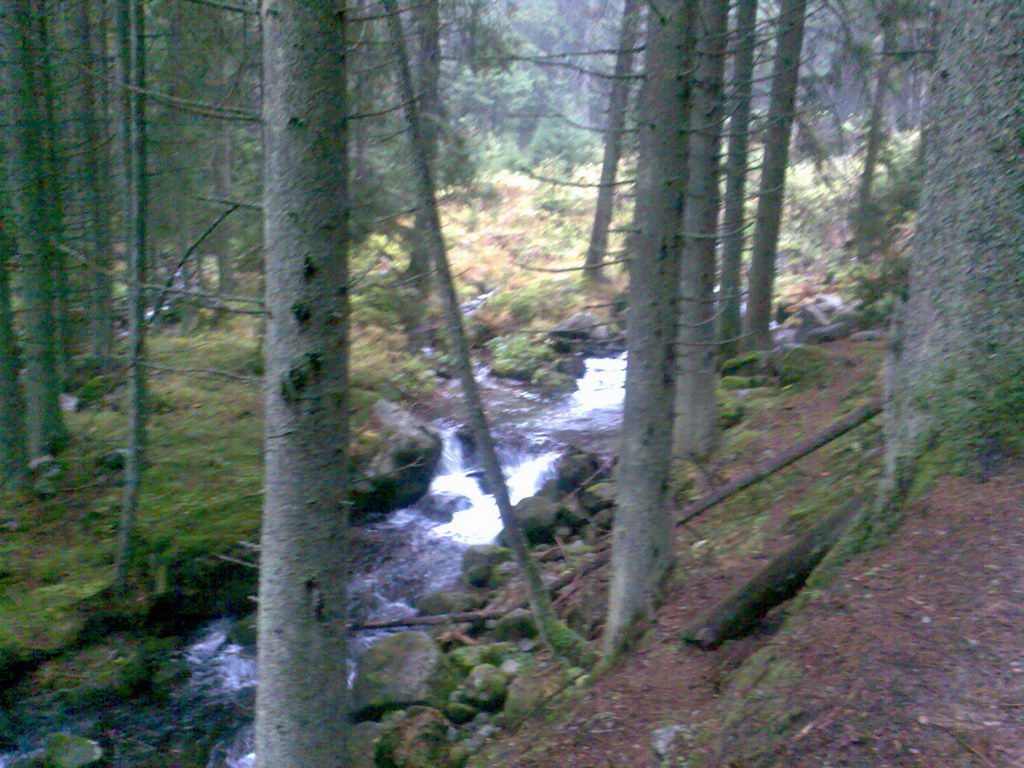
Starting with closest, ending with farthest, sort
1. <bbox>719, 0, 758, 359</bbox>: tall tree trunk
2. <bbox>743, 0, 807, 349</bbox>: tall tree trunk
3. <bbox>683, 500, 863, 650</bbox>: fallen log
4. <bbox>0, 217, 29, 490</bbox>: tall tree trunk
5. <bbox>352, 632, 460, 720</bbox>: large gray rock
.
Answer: <bbox>683, 500, 863, 650</bbox>: fallen log → <bbox>352, 632, 460, 720</bbox>: large gray rock → <bbox>0, 217, 29, 490</bbox>: tall tree trunk → <bbox>719, 0, 758, 359</bbox>: tall tree trunk → <bbox>743, 0, 807, 349</bbox>: tall tree trunk

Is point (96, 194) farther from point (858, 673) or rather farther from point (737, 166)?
point (858, 673)

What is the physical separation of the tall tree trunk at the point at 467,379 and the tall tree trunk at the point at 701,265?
3056 mm

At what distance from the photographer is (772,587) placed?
5.37m

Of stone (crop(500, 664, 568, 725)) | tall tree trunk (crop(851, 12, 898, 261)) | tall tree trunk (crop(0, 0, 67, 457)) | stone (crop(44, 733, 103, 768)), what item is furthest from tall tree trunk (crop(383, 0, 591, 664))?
tall tree trunk (crop(851, 12, 898, 261))

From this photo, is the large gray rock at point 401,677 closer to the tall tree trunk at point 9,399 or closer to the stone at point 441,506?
the stone at point 441,506

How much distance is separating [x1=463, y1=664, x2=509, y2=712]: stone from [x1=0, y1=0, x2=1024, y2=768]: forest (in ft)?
0.09

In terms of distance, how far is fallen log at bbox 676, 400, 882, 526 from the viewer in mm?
7551

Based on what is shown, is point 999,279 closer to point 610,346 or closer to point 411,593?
point 411,593

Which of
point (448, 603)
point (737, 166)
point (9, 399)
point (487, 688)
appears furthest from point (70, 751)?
point (737, 166)

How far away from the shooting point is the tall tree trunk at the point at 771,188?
40.0 ft

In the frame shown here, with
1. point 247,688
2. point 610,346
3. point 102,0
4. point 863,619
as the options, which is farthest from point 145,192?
point 610,346

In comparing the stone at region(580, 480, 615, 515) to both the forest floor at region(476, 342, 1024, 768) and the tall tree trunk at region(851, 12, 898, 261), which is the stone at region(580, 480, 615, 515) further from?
the tall tree trunk at region(851, 12, 898, 261)

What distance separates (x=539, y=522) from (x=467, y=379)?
4621 mm

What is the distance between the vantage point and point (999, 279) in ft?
15.7
